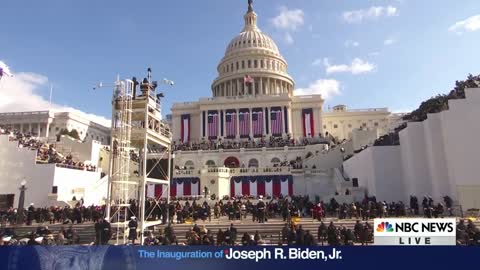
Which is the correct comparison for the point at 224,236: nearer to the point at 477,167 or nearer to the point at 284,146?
the point at 477,167

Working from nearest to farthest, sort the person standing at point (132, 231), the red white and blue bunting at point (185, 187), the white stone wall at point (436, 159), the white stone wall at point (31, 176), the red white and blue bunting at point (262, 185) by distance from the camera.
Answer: the person standing at point (132, 231) < the white stone wall at point (436, 159) < the white stone wall at point (31, 176) < the red white and blue bunting at point (262, 185) < the red white and blue bunting at point (185, 187)

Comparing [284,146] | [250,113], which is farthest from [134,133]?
[250,113]

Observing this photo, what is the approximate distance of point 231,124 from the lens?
277 ft

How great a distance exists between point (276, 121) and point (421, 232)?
71962 millimetres

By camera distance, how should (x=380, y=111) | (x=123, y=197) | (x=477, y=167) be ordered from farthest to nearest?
(x=380, y=111)
(x=477, y=167)
(x=123, y=197)

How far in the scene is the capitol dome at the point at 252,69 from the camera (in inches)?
3986

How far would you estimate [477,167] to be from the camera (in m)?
25.7

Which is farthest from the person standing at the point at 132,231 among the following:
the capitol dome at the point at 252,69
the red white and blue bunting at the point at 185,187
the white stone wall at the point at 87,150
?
the capitol dome at the point at 252,69

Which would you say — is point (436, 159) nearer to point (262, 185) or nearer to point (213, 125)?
point (262, 185)

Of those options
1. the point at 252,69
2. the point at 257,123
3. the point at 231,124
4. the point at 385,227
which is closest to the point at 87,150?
the point at 231,124

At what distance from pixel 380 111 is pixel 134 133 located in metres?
91.0

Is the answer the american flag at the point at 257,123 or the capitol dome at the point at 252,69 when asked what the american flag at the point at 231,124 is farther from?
the capitol dome at the point at 252,69

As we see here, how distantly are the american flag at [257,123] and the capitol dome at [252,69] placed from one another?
1417 cm
